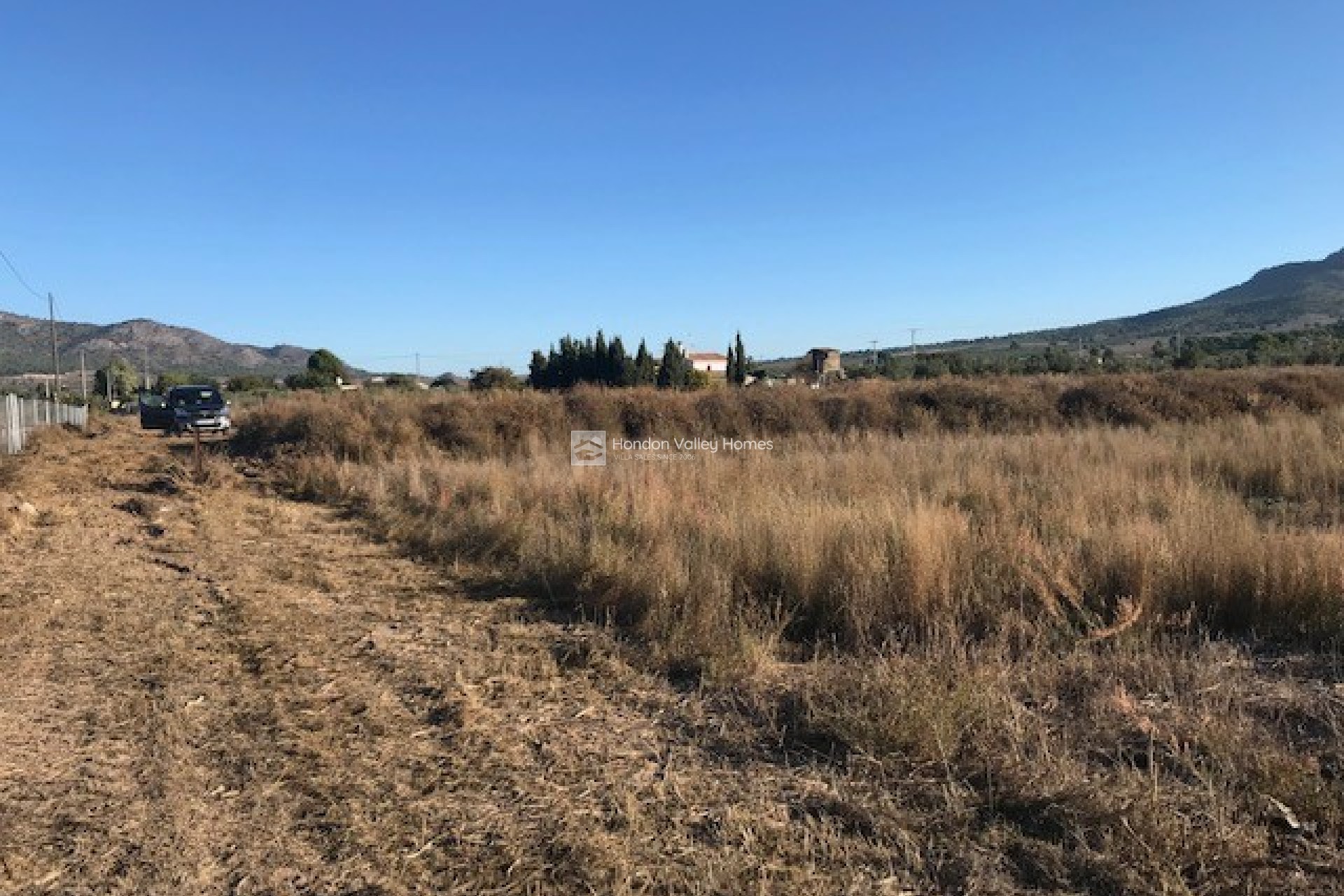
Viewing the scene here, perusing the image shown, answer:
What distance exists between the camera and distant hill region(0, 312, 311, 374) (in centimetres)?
11469

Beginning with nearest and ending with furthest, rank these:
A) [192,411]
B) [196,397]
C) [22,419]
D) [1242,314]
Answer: [22,419]
[192,411]
[196,397]
[1242,314]

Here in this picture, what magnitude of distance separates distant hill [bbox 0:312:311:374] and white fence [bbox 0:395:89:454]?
78.6 m

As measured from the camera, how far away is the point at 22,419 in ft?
84.1

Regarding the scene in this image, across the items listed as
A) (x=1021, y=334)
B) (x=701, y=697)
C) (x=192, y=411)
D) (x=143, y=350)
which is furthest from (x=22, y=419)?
(x=1021, y=334)

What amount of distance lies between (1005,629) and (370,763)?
358 centimetres

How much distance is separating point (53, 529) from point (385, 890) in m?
9.71

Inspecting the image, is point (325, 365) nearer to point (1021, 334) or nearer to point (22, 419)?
point (22, 419)

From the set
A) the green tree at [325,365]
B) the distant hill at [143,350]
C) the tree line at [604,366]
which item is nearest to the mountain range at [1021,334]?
the distant hill at [143,350]

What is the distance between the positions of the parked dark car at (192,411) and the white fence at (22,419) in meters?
4.02

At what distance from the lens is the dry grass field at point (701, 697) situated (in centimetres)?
307

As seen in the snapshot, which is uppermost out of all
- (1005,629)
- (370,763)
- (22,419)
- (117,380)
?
(117,380)

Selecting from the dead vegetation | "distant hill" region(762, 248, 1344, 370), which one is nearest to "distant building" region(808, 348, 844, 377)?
"distant hill" region(762, 248, 1344, 370)

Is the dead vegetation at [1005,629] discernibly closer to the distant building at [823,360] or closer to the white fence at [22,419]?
the white fence at [22,419]

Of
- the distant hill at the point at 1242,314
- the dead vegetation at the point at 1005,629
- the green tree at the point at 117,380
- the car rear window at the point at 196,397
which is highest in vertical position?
the distant hill at the point at 1242,314
